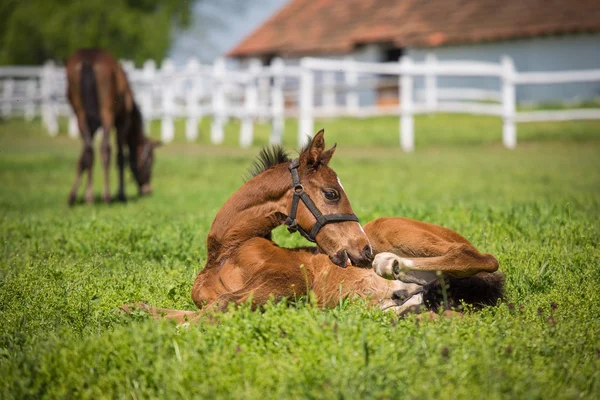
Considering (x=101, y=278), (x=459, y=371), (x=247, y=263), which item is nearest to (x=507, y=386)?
(x=459, y=371)

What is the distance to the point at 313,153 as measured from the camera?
18.7 ft

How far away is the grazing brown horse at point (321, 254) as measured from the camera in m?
5.46

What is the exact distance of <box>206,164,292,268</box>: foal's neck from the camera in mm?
5863

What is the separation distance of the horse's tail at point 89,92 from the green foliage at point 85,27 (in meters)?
29.6

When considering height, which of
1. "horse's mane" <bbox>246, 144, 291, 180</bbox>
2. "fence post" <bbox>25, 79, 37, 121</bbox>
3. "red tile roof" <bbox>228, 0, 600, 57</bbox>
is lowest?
"horse's mane" <bbox>246, 144, 291, 180</bbox>

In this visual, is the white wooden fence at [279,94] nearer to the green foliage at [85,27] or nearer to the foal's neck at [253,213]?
the green foliage at [85,27]

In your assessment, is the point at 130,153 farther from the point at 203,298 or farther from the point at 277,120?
the point at 203,298

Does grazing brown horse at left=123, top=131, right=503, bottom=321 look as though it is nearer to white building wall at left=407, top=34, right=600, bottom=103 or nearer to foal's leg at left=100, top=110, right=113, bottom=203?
foal's leg at left=100, top=110, right=113, bottom=203

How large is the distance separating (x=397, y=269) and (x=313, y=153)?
102cm

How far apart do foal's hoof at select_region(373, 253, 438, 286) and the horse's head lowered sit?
0.30ft

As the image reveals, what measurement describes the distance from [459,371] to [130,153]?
1186 cm

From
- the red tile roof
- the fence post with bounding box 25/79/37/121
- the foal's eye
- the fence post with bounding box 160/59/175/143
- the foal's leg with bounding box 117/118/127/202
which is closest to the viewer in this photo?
the foal's eye

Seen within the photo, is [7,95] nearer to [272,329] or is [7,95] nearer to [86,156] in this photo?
[86,156]

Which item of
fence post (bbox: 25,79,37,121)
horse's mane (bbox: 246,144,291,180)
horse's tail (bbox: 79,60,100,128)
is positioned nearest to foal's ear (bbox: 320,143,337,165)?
horse's mane (bbox: 246,144,291,180)
